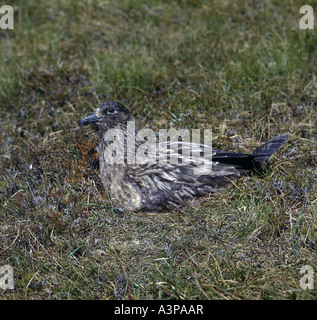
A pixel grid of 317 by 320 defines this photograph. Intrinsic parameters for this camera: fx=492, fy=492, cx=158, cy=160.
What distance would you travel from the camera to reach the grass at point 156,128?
11.4ft

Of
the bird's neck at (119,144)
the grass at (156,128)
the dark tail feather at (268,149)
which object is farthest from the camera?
the bird's neck at (119,144)

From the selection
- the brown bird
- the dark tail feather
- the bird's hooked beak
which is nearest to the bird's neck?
the brown bird

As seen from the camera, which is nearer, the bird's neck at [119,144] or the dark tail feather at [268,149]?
the dark tail feather at [268,149]

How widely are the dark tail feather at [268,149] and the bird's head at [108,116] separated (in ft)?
4.24

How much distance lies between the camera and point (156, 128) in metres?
5.02

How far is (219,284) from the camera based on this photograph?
330cm

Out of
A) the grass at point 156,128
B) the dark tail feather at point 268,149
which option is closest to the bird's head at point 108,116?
the grass at point 156,128

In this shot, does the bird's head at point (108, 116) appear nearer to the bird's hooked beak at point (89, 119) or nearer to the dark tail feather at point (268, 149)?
the bird's hooked beak at point (89, 119)

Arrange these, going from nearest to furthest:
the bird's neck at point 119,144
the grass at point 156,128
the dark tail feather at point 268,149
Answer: the grass at point 156,128 < the dark tail feather at point 268,149 < the bird's neck at point 119,144

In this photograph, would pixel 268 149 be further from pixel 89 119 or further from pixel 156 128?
pixel 89 119

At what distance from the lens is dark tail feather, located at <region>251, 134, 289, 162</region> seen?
14.1 ft

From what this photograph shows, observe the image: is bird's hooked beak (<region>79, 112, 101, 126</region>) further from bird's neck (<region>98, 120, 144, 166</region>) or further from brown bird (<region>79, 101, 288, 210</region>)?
bird's neck (<region>98, 120, 144, 166</region>)

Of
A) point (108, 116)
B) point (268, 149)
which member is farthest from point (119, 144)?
point (268, 149)
